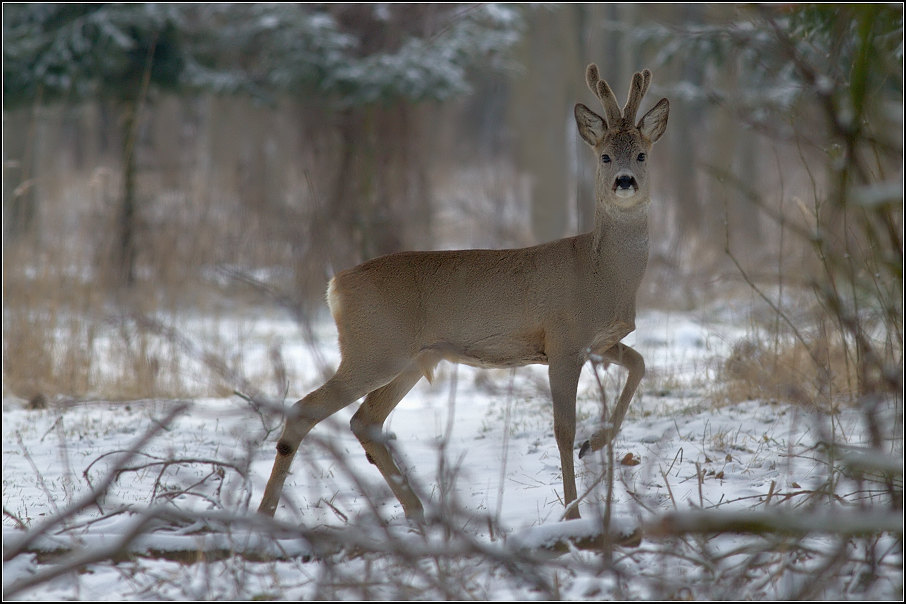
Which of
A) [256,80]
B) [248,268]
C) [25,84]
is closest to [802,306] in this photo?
[248,268]

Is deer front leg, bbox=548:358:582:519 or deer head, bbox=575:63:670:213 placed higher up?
deer head, bbox=575:63:670:213

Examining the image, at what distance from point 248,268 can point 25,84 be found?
3.26 metres

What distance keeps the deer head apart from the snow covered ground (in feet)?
3.16

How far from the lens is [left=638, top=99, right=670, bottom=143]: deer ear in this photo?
15.7ft

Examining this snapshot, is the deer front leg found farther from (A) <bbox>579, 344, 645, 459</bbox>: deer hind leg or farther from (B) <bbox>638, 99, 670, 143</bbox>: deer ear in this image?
(B) <bbox>638, 99, 670, 143</bbox>: deer ear

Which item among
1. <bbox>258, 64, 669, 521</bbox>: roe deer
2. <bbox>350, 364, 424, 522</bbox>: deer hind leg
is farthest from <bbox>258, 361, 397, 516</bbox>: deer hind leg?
<bbox>350, 364, 424, 522</bbox>: deer hind leg

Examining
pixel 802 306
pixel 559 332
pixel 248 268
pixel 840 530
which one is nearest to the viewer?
pixel 840 530

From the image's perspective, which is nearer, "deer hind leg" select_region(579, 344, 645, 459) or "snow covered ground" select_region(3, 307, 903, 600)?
"snow covered ground" select_region(3, 307, 903, 600)

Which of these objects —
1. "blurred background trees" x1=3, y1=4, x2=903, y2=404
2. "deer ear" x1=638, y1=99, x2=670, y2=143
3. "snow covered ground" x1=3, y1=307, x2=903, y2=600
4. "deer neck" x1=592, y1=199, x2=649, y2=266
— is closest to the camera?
"snow covered ground" x1=3, y1=307, x2=903, y2=600

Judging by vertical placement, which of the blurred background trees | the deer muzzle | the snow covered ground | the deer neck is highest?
the blurred background trees

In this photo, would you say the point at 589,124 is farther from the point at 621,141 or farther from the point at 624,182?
the point at 624,182

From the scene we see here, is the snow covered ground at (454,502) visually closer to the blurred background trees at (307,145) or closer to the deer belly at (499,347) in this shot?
the deer belly at (499,347)

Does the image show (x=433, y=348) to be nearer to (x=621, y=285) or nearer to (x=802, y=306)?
(x=621, y=285)

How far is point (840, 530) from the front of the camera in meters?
2.38
